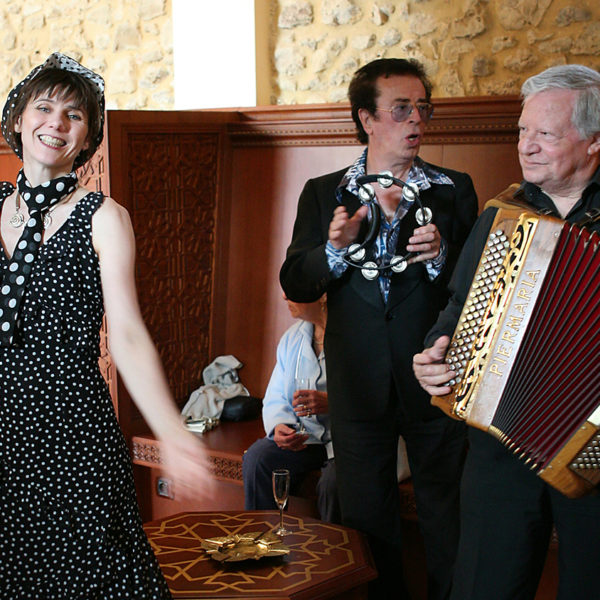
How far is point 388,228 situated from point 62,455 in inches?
45.0

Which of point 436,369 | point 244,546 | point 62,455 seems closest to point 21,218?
point 62,455

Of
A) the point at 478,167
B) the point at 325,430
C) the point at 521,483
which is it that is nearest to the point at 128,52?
the point at 478,167

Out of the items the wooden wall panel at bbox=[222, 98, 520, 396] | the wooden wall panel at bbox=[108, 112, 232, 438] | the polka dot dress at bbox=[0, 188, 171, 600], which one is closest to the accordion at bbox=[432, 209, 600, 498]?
the polka dot dress at bbox=[0, 188, 171, 600]

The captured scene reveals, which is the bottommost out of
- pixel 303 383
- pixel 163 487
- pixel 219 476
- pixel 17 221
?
pixel 163 487

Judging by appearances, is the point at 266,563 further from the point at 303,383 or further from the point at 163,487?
the point at 163,487

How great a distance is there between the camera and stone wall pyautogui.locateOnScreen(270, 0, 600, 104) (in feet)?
13.1

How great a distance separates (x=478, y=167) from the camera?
3.63m

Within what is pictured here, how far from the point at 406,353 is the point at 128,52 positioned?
145 inches

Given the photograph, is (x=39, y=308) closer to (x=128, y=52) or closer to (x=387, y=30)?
(x=387, y=30)

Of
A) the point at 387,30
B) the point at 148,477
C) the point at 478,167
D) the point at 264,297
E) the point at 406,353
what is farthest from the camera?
the point at 387,30

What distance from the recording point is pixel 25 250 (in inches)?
71.8

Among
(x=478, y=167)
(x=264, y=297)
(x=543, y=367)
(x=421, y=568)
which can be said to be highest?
(x=478, y=167)

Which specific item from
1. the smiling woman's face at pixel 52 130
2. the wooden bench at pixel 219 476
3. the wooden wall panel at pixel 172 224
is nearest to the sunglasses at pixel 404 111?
the smiling woman's face at pixel 52 130

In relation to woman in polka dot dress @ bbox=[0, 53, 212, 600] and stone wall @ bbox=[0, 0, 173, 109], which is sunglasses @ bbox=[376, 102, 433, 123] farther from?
stone wall @ bbox=[0, 0, 173, 109]
